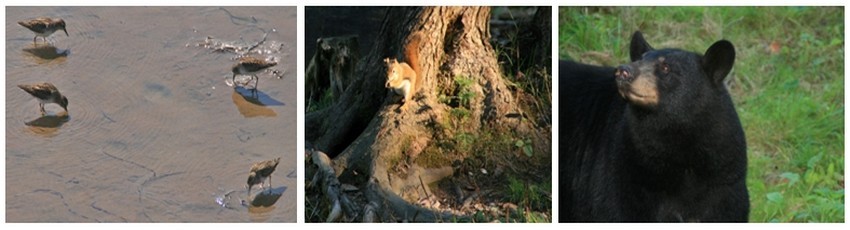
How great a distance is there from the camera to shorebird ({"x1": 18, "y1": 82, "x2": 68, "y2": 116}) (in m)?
5.97

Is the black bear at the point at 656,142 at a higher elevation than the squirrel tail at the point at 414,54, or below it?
below

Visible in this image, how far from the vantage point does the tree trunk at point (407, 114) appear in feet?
19.7

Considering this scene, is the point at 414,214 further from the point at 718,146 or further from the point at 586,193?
the point at 718,146

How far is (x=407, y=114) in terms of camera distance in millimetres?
6062

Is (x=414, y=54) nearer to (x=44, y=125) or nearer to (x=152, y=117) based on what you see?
(x=152, y=117)

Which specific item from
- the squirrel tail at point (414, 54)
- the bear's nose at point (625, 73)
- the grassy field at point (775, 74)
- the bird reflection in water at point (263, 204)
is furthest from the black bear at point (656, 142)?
the bird reflection in water at point (263, 204)

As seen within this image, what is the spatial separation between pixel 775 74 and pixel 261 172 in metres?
2.43

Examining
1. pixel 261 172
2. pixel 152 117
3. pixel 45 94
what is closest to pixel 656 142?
pixel 261 172

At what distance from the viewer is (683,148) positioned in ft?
17.8

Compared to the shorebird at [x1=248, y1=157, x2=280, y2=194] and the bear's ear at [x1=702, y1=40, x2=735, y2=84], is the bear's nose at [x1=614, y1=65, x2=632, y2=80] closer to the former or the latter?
the bear's ear at [x1=702, y1=40, x2=735, y2=84]

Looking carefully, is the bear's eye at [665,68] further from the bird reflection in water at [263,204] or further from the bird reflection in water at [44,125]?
the bird reflection in water at [44,125]

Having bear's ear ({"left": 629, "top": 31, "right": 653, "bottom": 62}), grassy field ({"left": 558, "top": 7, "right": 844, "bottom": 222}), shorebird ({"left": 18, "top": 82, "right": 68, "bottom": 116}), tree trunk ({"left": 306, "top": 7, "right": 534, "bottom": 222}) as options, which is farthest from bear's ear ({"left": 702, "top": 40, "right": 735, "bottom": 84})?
shorebird ({"left": 18, "top": 82, "right": 68, "bottom": 116})

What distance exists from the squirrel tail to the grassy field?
0.65 meters

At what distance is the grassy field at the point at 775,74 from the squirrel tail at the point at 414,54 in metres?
0.65
